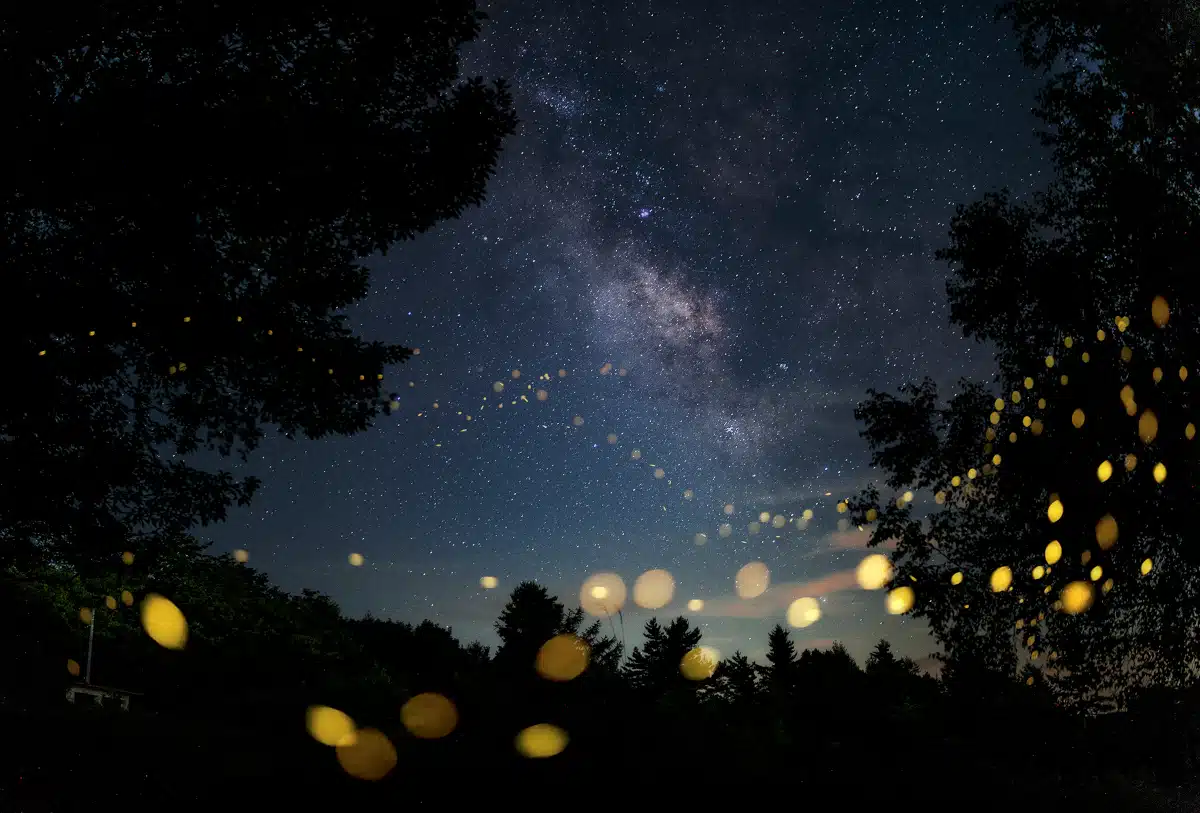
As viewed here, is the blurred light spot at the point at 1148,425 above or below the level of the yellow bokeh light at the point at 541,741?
above

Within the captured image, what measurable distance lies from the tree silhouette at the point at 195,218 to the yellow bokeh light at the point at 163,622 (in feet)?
32.3

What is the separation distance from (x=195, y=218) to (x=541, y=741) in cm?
792

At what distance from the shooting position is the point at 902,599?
14.9 meters

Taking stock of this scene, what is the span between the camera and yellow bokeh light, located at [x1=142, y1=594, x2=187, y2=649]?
19547 mm

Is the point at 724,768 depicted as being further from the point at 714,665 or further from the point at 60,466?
the point at 60,466

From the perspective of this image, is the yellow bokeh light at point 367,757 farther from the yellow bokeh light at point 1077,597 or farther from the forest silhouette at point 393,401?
the yellow bokeh light at point 1077,597

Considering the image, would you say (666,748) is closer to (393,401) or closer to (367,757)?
(367,757)

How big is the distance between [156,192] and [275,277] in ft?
6.64

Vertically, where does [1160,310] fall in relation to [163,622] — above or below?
below

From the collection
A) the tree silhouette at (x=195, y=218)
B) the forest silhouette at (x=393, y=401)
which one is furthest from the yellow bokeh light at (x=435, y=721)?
the tree silhouette at (x=195, y=218)

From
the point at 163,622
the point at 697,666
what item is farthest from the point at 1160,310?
the point at 163,622

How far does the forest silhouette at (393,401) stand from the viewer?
610 cm

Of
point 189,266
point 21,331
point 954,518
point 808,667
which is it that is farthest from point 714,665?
point 954,518

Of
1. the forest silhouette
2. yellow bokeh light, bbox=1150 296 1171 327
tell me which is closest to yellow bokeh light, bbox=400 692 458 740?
the forest silhouette
